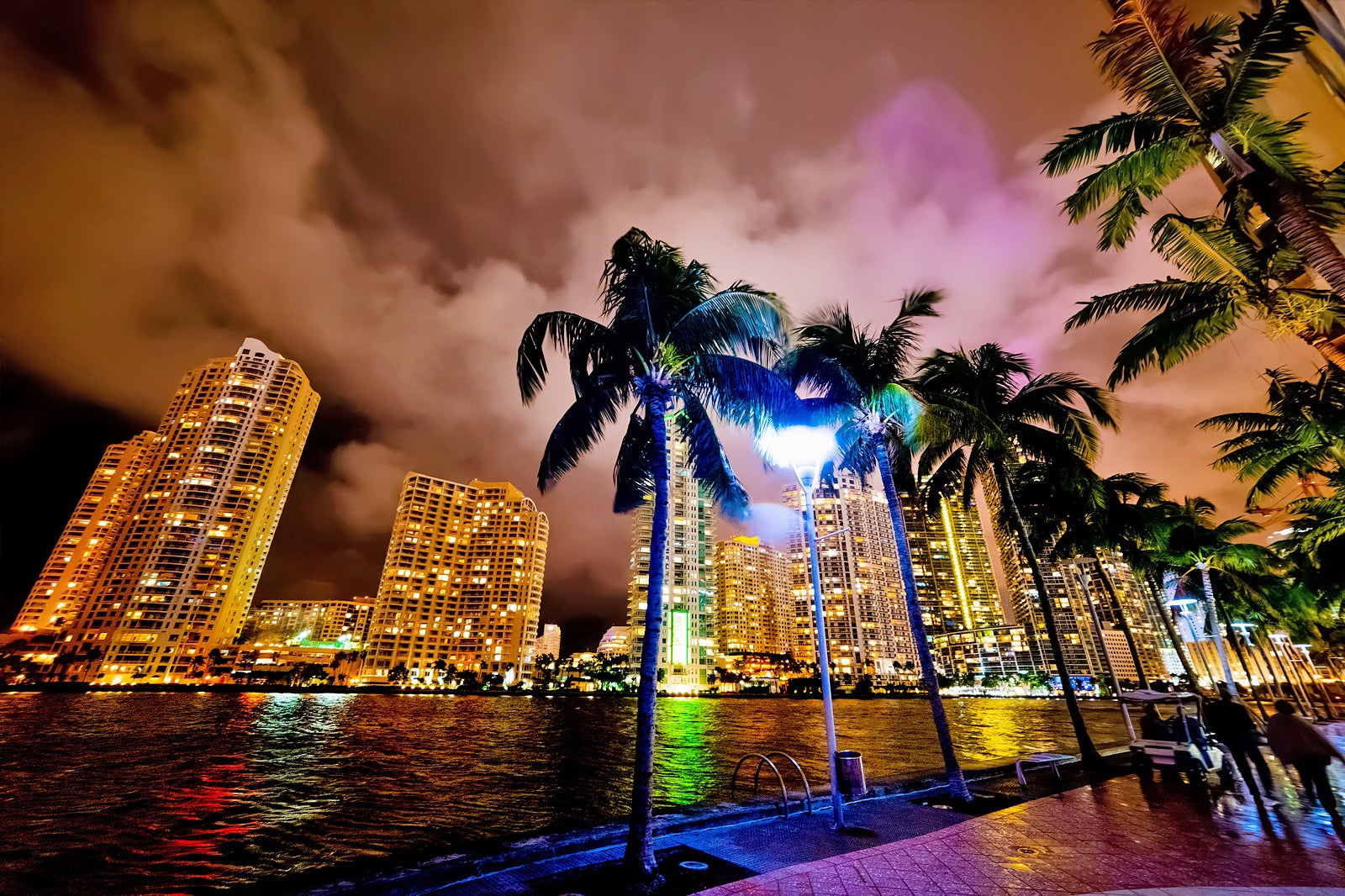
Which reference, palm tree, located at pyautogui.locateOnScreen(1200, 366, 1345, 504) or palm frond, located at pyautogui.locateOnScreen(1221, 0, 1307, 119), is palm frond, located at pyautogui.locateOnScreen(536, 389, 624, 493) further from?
palm tree, located at pyautogui.locateOnScreen(1200, 366, 1345, 504)

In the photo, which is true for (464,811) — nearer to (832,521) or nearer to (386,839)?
(386,839)

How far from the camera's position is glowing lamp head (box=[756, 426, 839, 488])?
11.0m

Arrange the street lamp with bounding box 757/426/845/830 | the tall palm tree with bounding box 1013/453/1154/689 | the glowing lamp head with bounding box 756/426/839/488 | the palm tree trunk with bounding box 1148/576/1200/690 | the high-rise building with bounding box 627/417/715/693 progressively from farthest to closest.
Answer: the high-rise building with bounding box 627/417/715/693 → the palm tree trunk with bounding box 1148/576/1200/690 → the tall palm tree with bounding box 1013/453/1154/689 → the glowing lamp head with bounding box 756/426/839/488 → the street lamp with bounding box 757/426/845/830

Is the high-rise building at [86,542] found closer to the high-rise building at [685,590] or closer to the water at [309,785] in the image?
the water at [309,785]

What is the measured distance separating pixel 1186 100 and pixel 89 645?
185m

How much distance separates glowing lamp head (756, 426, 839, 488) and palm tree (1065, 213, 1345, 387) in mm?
5554

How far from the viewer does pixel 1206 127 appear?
6.60m

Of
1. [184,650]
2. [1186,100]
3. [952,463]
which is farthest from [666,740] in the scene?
[184,650]

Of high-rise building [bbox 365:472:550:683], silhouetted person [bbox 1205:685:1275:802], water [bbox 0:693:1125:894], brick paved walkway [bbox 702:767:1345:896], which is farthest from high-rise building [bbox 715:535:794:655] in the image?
brick paved walkway [bbox 702:767:1345:896]

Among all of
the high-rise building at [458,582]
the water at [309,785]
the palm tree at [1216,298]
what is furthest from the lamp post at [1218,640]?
the high-rise building at [458,582]

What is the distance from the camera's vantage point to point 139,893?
959 cm

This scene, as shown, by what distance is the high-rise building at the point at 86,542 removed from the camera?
135125 millimetres

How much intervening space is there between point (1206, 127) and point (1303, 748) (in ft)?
32.2

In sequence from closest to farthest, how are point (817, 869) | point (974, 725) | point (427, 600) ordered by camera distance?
point (817, 869), point (974, 725), point (427, 600)
